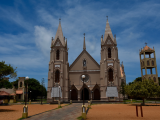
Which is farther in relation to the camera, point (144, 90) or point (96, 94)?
point (96, 94)

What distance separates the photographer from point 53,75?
47875 mm

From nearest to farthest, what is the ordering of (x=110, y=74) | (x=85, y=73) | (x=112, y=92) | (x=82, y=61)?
(x=112, y=92) → (x=110, y=74) → (x=85, y=73) → (x=82, y=61)

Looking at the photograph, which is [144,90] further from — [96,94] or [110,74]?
[96,94]

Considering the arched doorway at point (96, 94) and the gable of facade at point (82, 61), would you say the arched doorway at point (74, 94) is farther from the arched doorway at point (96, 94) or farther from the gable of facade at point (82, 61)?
the gable of facade at point (82, 61)

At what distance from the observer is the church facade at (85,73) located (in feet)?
149

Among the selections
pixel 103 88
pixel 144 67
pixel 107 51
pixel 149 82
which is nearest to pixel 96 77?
pixel 103 88

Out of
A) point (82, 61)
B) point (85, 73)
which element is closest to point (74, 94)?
point (85, 73)

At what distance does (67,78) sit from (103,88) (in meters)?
10.7

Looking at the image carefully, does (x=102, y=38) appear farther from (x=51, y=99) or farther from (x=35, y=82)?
(x=35, y=82)

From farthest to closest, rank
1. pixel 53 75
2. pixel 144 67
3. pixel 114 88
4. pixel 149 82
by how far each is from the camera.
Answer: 1. pixel 144 67
2. pixel 53 75
3. pixel 114 88
4. pixel 149 82

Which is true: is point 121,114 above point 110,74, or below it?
below

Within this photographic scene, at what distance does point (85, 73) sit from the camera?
4894 centimetres

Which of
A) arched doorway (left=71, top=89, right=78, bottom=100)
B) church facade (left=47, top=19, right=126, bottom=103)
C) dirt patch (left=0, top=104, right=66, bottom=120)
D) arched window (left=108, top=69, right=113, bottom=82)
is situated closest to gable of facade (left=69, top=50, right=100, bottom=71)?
church facade (left=47, top=19, right=126, bottom=103)

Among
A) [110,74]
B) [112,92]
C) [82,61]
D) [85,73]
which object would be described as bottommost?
[112,92]
